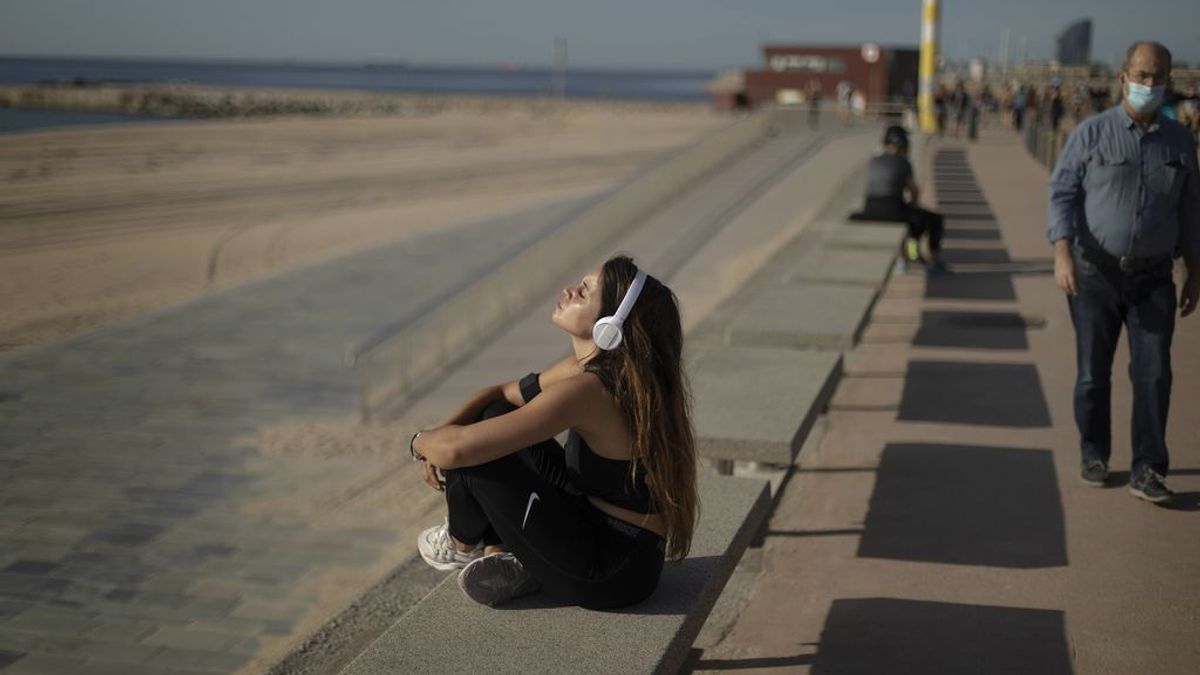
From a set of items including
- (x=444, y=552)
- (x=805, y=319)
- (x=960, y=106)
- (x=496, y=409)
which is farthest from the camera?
(x=960, y=106)

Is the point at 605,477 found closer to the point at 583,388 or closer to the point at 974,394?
the point at 583,388

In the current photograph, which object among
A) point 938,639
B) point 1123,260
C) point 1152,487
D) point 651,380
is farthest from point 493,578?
point 1152,487

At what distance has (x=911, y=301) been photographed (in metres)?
11.1

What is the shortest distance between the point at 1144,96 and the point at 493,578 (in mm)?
3505

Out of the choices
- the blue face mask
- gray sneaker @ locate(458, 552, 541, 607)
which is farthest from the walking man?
gray sneaker @ locate(458, 552, 541, 607)

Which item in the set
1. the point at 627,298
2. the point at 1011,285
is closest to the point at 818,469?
the point at 627,298

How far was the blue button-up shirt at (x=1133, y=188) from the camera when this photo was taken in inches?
211

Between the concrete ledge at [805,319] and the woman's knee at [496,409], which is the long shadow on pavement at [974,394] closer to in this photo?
the concrete ledge at [805,319]

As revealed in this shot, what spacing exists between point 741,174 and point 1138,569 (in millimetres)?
19825

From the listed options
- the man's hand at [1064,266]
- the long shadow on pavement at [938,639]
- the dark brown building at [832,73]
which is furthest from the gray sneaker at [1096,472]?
the dark brown building at [832,73]

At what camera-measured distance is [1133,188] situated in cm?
537

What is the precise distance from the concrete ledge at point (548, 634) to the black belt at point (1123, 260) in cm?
255

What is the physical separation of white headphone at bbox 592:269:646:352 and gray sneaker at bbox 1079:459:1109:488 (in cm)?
336

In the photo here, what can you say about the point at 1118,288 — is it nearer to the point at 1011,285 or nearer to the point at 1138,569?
the point at 1138,569
